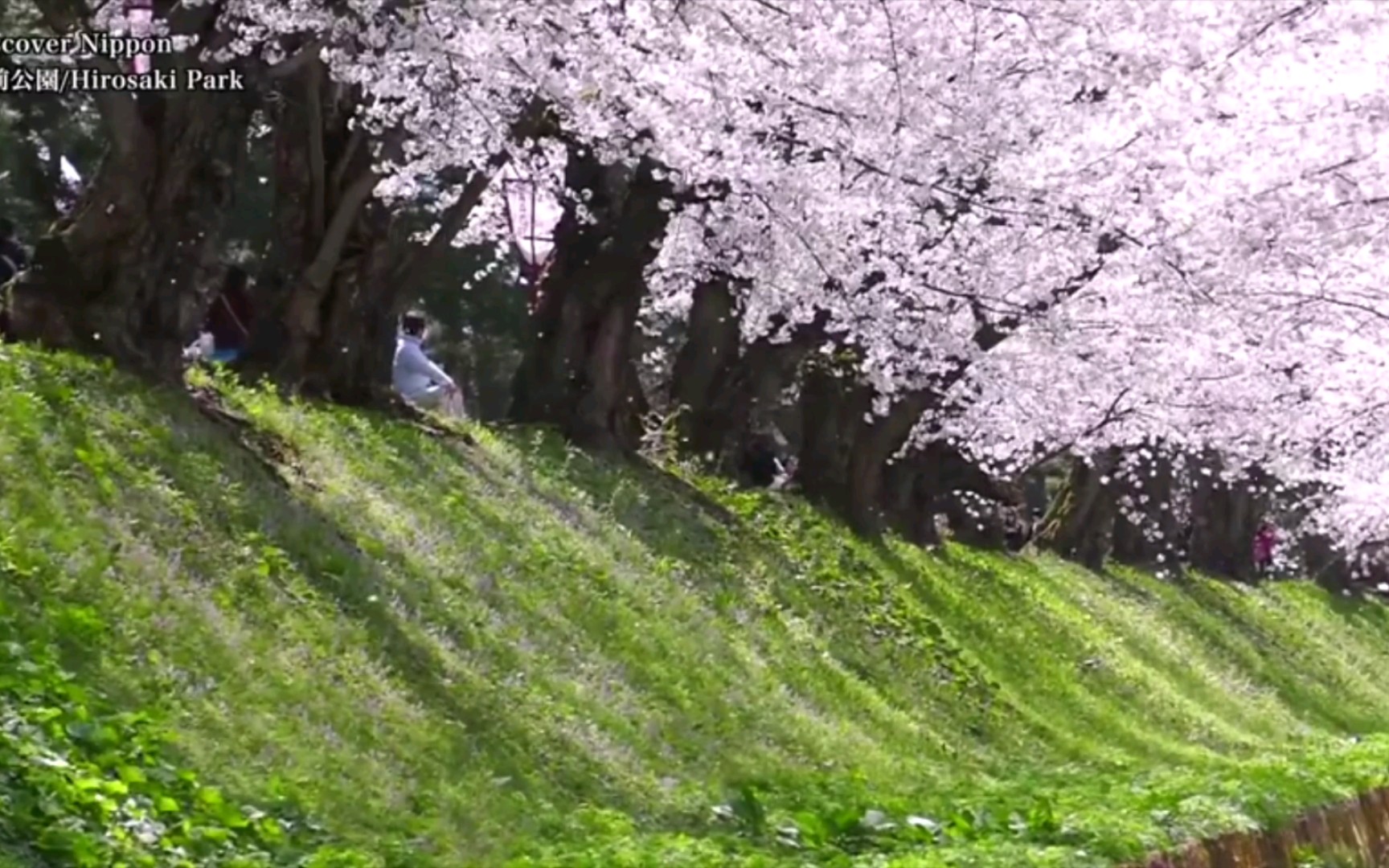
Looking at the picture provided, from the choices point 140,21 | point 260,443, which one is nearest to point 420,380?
point 260,443

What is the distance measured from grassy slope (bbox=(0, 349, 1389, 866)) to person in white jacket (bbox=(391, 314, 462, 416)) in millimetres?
1314

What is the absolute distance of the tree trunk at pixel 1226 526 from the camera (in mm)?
40719

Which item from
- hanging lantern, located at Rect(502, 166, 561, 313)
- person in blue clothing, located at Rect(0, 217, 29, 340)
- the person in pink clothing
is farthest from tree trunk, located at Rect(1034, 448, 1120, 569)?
person in blue clothing, located at Rect(0, 217, 29, 340)

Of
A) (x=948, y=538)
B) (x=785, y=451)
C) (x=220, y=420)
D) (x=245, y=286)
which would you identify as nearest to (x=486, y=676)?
(x=220, y=420)

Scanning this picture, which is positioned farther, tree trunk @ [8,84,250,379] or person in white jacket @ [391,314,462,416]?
person in white jacket @ [391,314,462,416]

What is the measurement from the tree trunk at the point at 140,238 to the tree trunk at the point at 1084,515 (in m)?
21.1

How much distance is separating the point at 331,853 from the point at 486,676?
150 inches

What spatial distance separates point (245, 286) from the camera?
1841 cm

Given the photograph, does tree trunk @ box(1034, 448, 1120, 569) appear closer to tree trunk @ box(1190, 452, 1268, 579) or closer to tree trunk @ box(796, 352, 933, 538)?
tree trunk @ box(1190, 452, 1268, 579)

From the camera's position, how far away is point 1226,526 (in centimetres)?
4203

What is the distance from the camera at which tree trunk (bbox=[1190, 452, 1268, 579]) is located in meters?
40.7

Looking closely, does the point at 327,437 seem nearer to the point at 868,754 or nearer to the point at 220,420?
the point at 220,420

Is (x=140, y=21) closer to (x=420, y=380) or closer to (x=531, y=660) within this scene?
(x=531, y=660)

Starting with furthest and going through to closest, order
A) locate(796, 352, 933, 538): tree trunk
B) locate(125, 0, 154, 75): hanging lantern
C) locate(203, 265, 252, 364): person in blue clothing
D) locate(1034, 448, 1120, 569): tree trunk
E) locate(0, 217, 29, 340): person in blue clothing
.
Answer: locate(1034, 448, 1120, 569): tree trunk < locate(796, 352, 933, 538): tree trunk < locate(203, 265, 252, 364): person in blue clothing < locate(0, 217, 29, 340): person in blue clothing < locate(125, 0, 154, 75): hanging lantern
